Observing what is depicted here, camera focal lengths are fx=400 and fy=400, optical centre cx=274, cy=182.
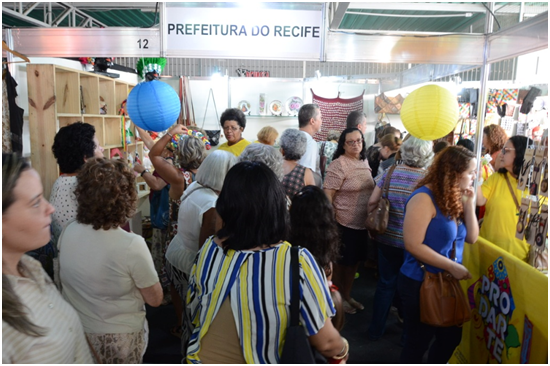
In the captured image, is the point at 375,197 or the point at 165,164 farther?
the point at 375,197

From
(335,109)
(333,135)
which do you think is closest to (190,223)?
(333,135)

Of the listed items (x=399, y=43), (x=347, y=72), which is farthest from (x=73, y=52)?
(x=347, y=72)

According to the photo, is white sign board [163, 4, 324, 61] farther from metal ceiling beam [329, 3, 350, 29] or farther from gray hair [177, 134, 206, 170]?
gray hair [177, 134, 206, 170]

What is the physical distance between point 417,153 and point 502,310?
107 cm

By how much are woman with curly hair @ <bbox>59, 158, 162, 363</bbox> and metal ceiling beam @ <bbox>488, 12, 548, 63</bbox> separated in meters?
2.16

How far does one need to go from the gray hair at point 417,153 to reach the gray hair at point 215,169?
126 cm

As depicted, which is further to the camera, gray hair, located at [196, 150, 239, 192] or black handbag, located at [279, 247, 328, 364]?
gray hair, located at [196, 150, 239, 192]

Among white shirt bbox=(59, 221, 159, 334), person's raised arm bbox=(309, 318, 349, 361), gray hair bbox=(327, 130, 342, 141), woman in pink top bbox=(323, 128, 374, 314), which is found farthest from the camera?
gray hair bbox=(327, 130, 342, 141)

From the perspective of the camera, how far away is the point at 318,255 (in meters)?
1.67

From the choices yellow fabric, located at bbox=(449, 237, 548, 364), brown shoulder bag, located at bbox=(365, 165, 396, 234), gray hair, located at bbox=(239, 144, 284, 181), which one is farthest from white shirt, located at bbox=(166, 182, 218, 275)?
yellow fabric, located at bbox=(449, 237, 548, 364)

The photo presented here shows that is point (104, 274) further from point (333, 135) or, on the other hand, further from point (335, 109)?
point (335, 109)

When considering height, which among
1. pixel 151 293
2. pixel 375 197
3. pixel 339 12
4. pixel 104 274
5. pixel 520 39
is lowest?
pixel 151 293

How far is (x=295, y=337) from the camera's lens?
1174mm

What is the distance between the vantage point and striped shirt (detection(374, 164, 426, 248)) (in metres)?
2.68
